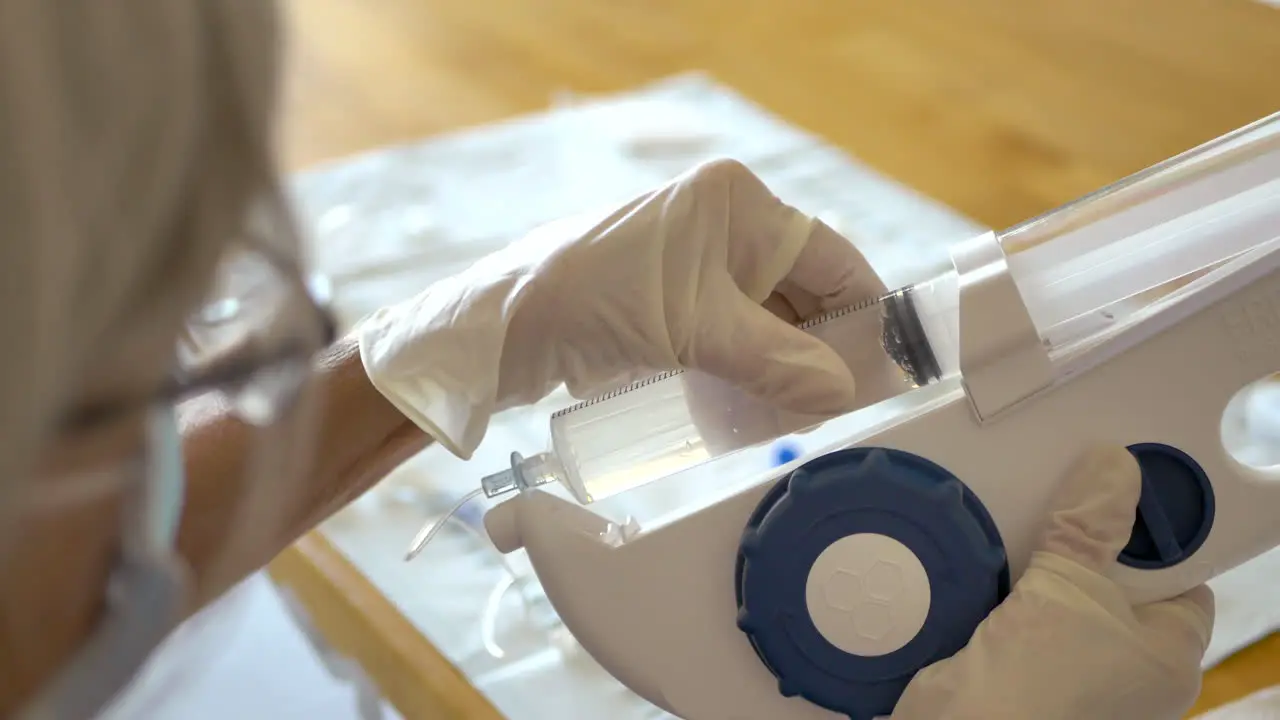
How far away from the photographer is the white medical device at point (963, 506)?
48 centimetres

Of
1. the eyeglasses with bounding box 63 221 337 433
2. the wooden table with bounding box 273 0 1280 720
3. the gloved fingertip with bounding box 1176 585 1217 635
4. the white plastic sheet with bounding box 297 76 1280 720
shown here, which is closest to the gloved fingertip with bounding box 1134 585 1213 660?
the gloved fingertip with bounding box 1176 585 1217 635

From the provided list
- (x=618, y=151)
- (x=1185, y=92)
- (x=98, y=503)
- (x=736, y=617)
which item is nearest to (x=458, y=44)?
(x=618, y=151)

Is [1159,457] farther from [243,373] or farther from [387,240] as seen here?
[387,240]

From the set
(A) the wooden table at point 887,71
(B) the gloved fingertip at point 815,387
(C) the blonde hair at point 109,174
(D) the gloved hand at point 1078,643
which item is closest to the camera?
(C) the blonde hair at point 109,174

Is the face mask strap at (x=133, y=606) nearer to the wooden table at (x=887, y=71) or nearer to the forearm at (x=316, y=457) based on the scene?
the forearm at (x=316, y=457)

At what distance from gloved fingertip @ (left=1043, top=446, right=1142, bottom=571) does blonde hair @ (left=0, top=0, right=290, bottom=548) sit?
1.09 feet

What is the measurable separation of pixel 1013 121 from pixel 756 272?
0.52 m

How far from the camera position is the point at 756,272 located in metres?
0.62

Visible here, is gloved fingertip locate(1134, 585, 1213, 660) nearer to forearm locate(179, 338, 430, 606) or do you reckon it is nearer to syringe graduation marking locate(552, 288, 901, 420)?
syringe graduation marking locate(552, 288, 901, 420)

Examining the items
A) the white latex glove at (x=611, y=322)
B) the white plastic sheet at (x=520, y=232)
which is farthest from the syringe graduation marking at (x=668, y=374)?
the white plastic sheet at (x=520, y=232)

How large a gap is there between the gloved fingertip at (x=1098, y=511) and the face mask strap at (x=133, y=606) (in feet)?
1.07

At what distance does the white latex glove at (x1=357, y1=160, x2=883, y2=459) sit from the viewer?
571 mm

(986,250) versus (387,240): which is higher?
(986,250)

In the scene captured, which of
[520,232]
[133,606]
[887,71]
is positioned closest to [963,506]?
[133,606]
